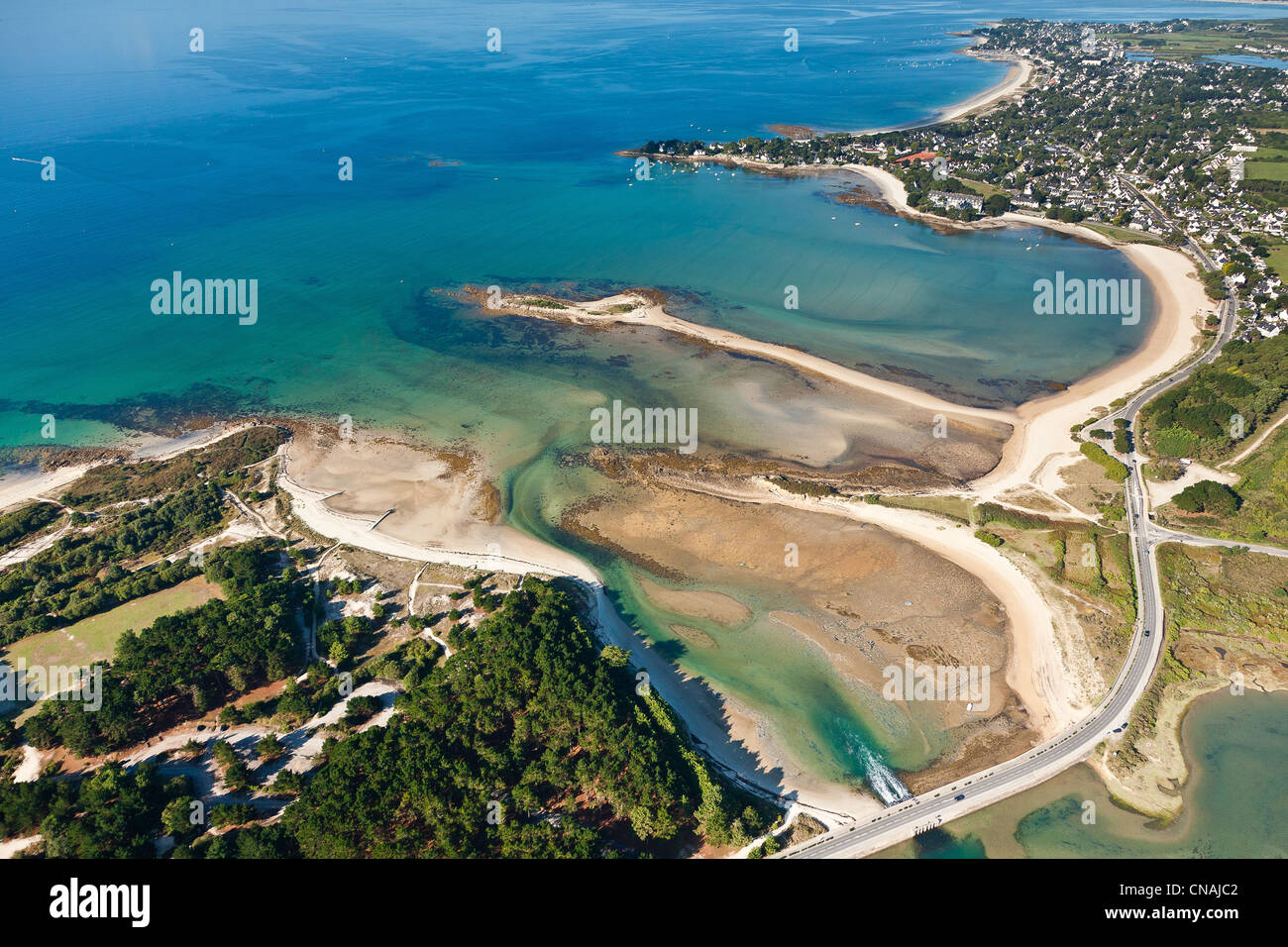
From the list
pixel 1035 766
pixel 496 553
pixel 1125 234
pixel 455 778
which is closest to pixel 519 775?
pixel 455 778

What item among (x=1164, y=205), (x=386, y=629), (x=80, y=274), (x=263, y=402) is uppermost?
(x=1164, y=205)

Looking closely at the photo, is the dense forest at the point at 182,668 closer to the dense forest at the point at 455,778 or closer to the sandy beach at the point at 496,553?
the dense forest at the point at 455,778

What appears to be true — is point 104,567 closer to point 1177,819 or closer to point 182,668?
point 182,668

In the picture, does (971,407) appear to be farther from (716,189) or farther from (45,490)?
(45,490)

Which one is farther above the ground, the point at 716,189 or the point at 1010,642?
the point at 716,189
